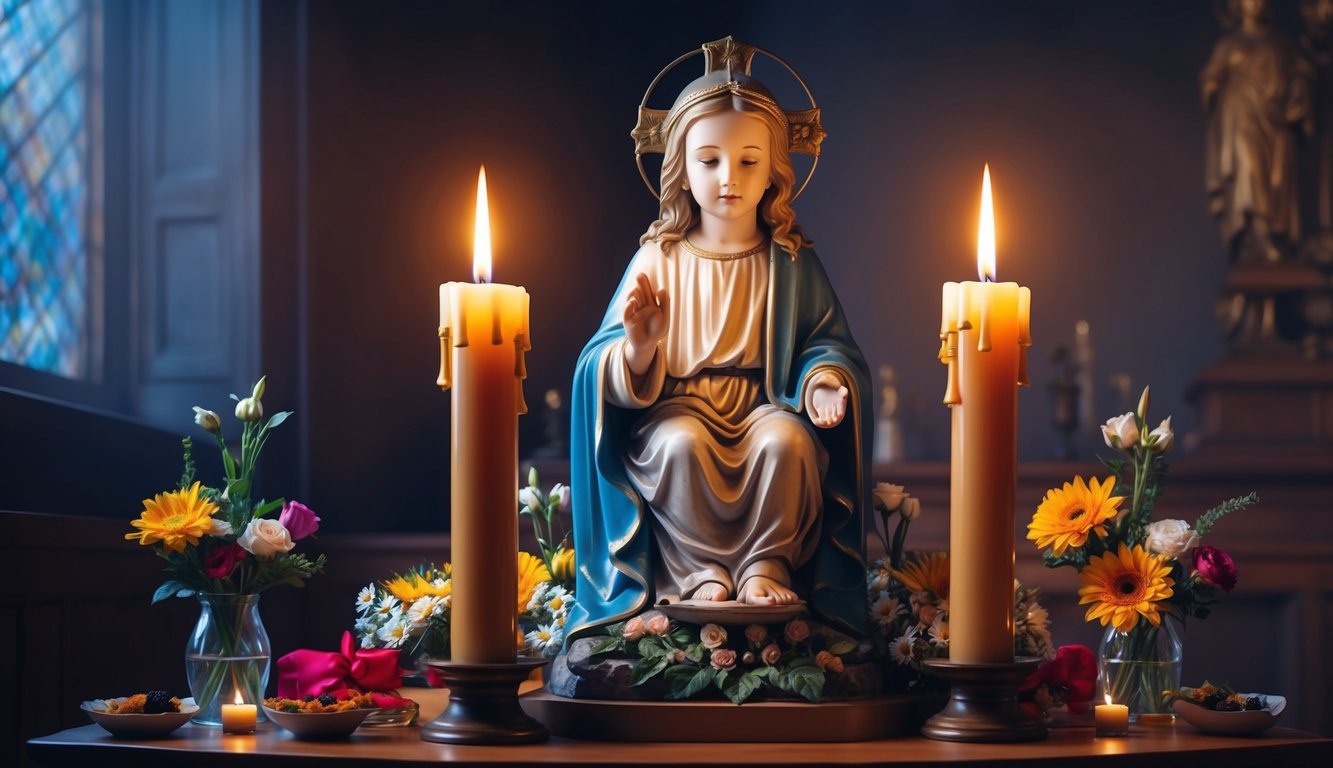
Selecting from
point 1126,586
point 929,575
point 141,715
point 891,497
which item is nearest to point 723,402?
point 891,497

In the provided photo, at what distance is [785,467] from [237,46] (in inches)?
90.3

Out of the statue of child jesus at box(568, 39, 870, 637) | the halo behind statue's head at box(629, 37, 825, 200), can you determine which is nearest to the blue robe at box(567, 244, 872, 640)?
the statue of child jesus at box(568, 39, 870, 637)

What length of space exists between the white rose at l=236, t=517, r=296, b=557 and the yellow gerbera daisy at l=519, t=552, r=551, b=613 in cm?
40

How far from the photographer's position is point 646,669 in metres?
2.10

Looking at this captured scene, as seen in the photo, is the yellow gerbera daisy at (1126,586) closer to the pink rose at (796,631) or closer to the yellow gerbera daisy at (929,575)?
the yellow gerbera daisy at (929,575)

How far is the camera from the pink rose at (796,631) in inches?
84.8

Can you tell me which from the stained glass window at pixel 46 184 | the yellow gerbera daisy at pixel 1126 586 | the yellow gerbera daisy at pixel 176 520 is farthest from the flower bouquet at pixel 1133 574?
the stained glass window at pixel 46 184

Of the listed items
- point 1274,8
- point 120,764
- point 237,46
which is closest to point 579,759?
point 120,764

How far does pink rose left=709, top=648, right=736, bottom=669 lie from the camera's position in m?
2.07

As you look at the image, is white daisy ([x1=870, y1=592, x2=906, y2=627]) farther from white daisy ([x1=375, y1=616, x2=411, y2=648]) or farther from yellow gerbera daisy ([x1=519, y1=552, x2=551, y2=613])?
white daisy ([x1=375, y1=616, x2=411, y2=648])

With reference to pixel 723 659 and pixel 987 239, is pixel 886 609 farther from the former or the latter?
pixel 987 239

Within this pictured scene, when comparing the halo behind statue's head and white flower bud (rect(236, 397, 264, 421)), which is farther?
the halo behind statue's head

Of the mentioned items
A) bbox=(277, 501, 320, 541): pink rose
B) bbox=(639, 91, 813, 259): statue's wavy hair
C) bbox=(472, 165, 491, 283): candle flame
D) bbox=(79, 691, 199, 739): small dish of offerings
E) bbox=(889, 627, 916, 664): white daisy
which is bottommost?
bbox=(79, 691, 199, 739): small dish of offerings

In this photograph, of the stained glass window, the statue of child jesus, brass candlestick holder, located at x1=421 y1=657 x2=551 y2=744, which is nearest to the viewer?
brass candlestick holder, located at x1=421 y1=657 x2=551 y2=744
